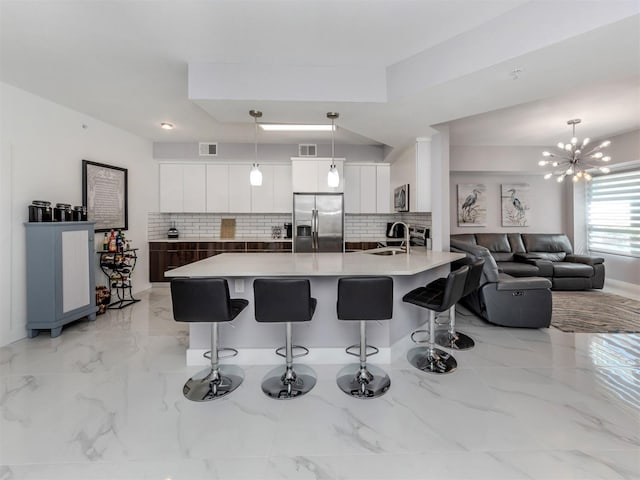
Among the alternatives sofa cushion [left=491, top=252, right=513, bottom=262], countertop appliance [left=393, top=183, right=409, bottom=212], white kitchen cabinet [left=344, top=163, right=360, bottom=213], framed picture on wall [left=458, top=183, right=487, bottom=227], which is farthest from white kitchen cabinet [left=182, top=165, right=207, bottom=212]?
sofa cushion [left=491, top=252, right=513, bottom=262]

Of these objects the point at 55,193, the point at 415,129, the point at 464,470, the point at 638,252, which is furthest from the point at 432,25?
the point at 638,252

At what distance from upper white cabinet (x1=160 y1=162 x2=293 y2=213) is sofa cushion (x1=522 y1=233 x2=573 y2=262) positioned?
4.96 metres

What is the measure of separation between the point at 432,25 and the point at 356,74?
775 mm

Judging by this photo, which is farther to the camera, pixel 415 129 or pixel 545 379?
pixel 415 129

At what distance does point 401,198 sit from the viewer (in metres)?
4.67

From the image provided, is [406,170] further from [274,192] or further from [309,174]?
[274,192]

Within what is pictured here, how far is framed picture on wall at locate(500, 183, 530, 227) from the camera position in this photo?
643 cm

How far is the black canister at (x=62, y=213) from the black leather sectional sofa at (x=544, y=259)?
17.5ft

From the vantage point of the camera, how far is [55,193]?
12.1 feet

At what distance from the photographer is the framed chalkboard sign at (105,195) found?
4148 millimetres

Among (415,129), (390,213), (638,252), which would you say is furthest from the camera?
(390,213)

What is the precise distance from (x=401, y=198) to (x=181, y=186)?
4.05 m

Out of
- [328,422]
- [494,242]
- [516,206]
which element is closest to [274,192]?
[328,422]

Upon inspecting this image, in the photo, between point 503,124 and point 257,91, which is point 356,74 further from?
point 503,124
